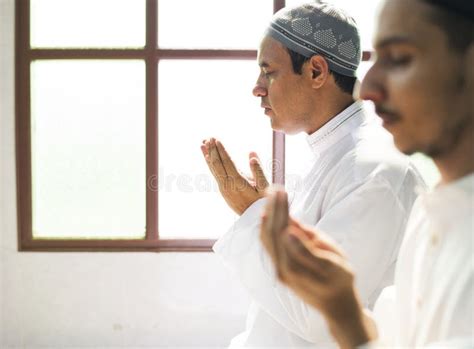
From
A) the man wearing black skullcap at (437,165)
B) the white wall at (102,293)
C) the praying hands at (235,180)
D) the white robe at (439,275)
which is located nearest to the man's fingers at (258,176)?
the praying hands at (235,180)

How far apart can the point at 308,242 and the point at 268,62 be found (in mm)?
1049

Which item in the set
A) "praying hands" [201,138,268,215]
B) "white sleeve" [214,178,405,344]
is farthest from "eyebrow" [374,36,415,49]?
"praying hands" [201,138,268,215]

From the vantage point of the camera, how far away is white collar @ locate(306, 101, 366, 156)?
4.97 ft

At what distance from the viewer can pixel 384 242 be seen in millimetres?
1228

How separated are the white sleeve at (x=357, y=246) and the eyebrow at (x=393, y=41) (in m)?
0.57

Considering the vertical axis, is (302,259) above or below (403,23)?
below

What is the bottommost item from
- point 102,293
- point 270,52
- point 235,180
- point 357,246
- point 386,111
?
point 102,293

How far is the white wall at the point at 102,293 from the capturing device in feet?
10.8

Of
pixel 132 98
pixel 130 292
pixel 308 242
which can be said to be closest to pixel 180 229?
pixel 130 292

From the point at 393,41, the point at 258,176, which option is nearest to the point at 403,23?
the point at 393,41

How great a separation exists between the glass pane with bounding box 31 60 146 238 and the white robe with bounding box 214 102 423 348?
1943 millimetres

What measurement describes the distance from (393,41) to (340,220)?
604 millimetres

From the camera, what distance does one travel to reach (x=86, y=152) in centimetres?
336

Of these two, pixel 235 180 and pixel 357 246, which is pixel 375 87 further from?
pixel 235 180
